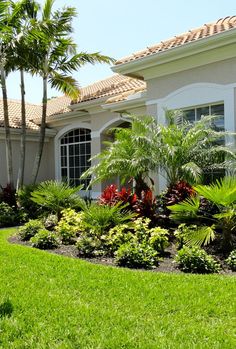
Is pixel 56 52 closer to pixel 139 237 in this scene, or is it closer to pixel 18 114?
pixel 18 114

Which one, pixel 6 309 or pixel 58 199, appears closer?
pixel 6 309

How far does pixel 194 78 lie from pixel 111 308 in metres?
8.27

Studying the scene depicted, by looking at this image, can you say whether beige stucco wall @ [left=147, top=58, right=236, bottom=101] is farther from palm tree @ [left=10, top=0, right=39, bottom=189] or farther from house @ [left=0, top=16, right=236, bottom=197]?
palm tree @ [left=10, top=0, right=39, bottom=189]

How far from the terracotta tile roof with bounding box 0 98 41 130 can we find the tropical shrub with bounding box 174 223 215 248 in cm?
1354

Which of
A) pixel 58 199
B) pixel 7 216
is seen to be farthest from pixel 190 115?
pixel 7 216

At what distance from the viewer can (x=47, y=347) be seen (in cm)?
377

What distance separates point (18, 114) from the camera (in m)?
21.9

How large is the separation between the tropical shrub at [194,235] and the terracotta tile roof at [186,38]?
5.54 meters

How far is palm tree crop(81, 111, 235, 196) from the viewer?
9883mm

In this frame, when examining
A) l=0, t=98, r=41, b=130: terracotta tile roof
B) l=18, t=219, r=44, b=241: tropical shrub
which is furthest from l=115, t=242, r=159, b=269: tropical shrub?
l=0, t=98, r=41, b=130: terracotta tile roof

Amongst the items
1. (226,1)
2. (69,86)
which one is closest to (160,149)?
(226,1)

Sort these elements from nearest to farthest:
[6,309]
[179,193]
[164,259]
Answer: [6,309] → [164,259] → [179,193]

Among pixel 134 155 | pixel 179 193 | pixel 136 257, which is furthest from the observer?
pixel 134 155

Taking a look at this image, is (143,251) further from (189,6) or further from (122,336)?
(189,6)
